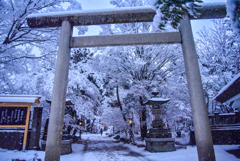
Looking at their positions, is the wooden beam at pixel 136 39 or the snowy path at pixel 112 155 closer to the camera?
the wooden beam at pixel 136 39

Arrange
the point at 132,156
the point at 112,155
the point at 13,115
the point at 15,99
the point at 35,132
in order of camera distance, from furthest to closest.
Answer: the point at 112,155 < the point at 35,132 < the point at 13,115 < the point at 132,156 < the point at 15,99

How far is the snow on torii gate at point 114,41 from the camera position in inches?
165

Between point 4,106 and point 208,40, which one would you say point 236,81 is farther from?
point 208,40

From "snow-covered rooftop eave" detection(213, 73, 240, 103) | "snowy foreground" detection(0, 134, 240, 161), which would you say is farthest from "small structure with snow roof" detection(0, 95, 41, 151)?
"snow-covered rooftop eave" detection(213, 73, 240, 103)

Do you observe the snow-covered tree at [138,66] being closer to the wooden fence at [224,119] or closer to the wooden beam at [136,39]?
the wooden fence at [224,119]

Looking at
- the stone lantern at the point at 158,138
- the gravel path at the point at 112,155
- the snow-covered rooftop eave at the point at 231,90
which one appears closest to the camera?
the snow-covered rooftop eave at the point at 231,90

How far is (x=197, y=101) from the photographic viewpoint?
13.8ft

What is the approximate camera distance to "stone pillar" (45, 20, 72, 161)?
4.22 m

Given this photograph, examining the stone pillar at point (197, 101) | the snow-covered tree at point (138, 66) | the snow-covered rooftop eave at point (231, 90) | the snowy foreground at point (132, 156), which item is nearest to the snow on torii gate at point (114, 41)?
the stone pillar at point (197, 101)

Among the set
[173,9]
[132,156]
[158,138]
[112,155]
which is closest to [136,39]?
[173,9]

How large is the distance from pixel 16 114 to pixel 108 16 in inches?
298

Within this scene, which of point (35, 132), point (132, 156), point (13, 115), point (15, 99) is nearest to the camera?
point (15, 99)

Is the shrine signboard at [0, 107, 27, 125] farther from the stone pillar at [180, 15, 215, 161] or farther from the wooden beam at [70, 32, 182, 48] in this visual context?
the stone pillar at [180, 15, 215, 161]

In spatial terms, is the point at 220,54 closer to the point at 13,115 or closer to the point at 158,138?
the point at 158,138
